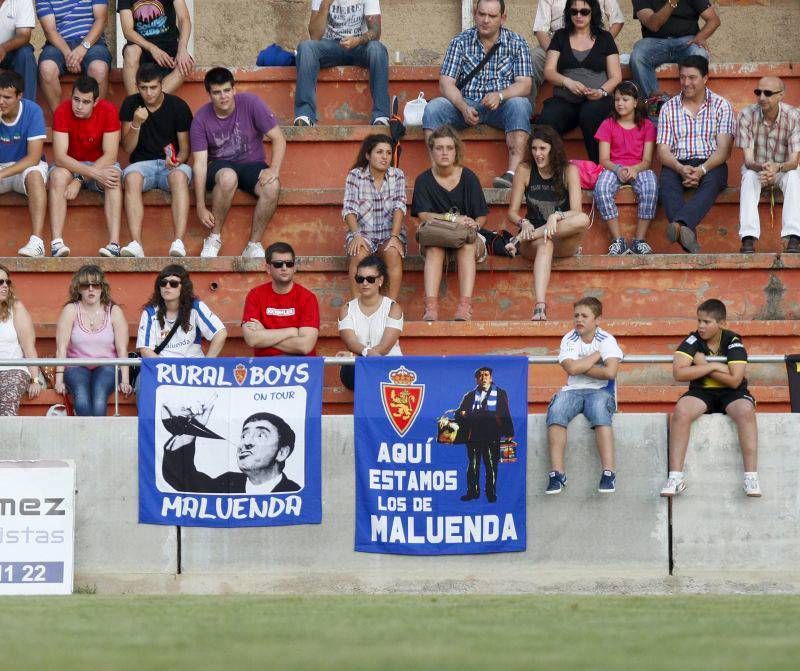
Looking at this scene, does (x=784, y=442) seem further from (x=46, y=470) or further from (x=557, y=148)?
(x=46, y=470)

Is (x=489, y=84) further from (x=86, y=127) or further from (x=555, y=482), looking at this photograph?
(x=555, y=482)

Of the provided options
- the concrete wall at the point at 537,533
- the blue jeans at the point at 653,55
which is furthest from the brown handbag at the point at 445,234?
the blue jeans at the point at 653,55

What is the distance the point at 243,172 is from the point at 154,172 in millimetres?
816

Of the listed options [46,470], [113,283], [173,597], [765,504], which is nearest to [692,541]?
[765,504]

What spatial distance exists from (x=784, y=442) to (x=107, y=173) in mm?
6616

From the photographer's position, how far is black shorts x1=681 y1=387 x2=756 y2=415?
37.3ft

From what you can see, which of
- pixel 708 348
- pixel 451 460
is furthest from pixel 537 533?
pixel 708 348

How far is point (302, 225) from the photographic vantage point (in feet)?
49.2

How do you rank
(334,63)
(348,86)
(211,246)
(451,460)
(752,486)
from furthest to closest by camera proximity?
(348,86) → (334,63) → (211,246) → (451,460) → (752,486)

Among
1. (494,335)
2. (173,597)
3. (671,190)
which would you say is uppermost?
Result: (671,190)

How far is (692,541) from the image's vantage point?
11445 mm

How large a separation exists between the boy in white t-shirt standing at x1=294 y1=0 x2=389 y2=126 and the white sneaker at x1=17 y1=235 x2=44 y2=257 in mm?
2843

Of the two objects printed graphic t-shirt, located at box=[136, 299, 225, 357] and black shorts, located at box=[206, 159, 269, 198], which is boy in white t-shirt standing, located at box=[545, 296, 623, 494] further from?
black shorts, located at box=[206, 159, 269, 198]

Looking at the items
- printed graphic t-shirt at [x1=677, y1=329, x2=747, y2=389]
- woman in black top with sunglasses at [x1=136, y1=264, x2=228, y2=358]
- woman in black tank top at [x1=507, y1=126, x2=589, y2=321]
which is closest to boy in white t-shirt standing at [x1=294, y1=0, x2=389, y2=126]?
woman in black tank top at [x1=507, y1=126, x2=589, y2=321]
